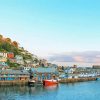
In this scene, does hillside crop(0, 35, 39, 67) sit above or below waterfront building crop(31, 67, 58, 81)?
above

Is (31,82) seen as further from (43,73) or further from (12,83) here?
(43,73)

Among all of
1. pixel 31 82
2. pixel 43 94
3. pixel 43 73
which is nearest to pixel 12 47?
pixel 43 73

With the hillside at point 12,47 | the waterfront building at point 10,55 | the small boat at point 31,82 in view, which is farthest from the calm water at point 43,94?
the hillside at point 12,47

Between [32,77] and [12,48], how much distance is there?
93.6 ft

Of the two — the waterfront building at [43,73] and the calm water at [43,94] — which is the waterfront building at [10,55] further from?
the calm water at [43,94]

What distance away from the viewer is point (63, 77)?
90438 millimetres

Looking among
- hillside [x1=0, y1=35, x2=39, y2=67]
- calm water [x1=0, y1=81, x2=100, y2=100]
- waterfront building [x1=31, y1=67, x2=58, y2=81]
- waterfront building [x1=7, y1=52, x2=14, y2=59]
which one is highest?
hillside [x1=0, y1=35, x2=39, y2=67]

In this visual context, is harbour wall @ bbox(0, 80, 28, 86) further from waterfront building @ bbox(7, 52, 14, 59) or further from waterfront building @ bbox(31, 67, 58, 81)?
waterfront building @ bbox(7, 52, 14, 59)

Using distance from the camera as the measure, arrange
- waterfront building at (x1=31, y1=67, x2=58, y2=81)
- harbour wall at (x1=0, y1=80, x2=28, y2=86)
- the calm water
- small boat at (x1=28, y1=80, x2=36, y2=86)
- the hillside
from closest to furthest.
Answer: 1. the calm water
2. harbour wall at (x1=0, y1=80, x2=28, y2=86)
3. small boat at (x1=28, y1=80, x2=36, y2=86)
4. waterfront building at (x1=31, y1=67, x2=58, y2=81)
5. the hillside

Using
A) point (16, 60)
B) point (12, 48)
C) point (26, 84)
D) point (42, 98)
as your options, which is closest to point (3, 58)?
point (16, 60)

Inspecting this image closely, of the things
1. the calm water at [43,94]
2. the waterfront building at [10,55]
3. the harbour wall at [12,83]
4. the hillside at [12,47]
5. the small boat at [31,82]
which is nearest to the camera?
the calm water at [43,94]

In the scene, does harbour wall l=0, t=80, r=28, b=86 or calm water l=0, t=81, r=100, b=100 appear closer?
calm water l=0, t=81, r=100, b=100

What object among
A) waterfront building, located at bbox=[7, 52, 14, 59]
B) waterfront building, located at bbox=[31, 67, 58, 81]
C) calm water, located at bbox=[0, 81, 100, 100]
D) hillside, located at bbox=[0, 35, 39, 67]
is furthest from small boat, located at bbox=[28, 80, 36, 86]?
hillside, located at bbox=[0, 35, 39, 67]

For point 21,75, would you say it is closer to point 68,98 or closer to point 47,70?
point 47,70
